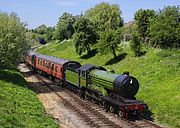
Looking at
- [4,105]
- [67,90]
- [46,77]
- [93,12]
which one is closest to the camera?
[4,105]

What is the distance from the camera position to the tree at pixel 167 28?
46.7 metres

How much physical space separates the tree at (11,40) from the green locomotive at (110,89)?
10.7 metres

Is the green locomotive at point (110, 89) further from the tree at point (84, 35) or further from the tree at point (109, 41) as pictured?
the tree at point (84, 35)

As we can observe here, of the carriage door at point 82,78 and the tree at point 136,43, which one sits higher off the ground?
the tree at point 136,43

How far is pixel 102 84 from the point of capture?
102ft

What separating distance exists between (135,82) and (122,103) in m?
2.37

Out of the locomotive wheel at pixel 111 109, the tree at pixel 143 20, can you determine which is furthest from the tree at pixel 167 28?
the locomotive wheel at pixel 111 109

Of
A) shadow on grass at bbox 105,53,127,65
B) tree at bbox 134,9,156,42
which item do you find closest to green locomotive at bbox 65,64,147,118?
shadow on grass at bbox 105,53,127,65

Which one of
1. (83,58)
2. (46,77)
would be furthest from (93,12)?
(46,77)

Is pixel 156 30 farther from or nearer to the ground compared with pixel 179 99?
farther from the ground

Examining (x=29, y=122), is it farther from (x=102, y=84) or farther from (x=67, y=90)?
(x=67, y=90)

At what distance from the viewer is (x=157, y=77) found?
3838cm

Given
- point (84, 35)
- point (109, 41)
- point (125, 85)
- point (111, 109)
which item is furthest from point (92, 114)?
point (84, 35)

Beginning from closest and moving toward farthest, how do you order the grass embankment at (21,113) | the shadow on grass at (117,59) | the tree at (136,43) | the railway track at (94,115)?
1. the grass embankment at (21,113)
2. the railway track at (94,115)
3. the tree at (136,43)
4. the shadow on grass at (117,59)
